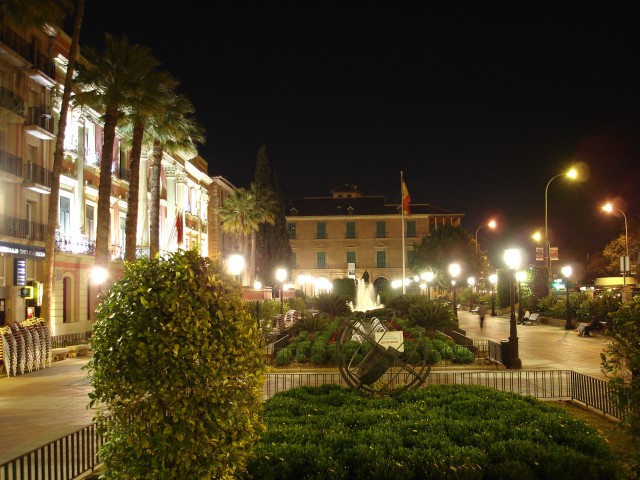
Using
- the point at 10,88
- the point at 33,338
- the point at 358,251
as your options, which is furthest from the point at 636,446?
the point at 358,251

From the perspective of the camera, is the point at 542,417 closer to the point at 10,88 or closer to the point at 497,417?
the point at 497,417

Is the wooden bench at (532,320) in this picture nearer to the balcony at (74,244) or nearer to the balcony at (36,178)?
the balcony at (74,244)

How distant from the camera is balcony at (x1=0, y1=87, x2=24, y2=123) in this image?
1007 inches

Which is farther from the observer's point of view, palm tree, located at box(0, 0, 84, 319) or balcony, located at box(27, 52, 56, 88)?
balcony, located at box(27, 52, 56, 88)

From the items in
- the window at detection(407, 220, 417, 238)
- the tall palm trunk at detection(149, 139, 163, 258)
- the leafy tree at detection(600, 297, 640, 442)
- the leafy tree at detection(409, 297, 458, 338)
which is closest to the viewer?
the leafy tree at detection(600, 297, 640, 442)

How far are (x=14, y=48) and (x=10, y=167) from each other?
485cm

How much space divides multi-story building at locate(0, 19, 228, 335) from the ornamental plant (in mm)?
21040

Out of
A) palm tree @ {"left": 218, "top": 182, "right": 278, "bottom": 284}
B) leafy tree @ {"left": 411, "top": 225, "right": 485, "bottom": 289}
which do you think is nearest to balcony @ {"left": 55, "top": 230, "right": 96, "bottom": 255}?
palm tree @ {"left": 218, "top": 182, "right": 278, "bottom": 284}

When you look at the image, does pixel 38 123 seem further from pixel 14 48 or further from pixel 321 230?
pixel 321 230

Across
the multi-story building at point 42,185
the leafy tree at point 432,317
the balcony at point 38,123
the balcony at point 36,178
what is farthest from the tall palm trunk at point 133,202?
the leafy tree at point 432,317

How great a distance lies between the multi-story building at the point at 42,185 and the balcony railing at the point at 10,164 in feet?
0.13

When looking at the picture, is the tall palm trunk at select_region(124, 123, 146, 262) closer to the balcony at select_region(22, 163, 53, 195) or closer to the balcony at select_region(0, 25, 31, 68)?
the balcony at select_region(22, 163, 53, 195)

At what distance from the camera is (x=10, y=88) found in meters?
26.7

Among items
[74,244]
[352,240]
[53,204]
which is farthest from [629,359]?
[352,240]
